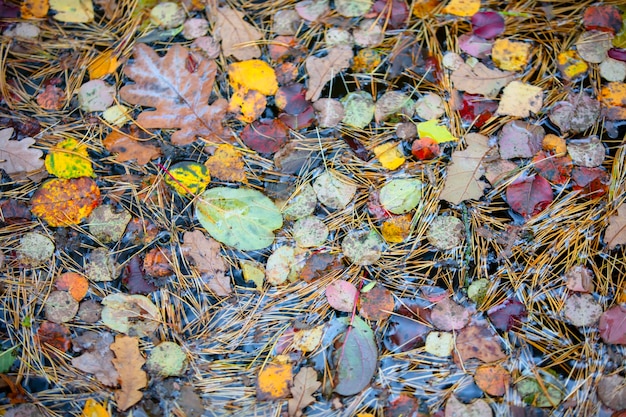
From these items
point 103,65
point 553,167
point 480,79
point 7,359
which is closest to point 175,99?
point 103,65

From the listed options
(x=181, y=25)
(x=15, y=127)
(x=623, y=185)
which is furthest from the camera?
(x=181, y=25)

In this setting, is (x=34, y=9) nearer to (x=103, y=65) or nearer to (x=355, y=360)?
(x=103, y=65)

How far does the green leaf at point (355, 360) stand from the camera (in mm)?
1668

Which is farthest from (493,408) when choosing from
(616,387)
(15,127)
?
(15,127)

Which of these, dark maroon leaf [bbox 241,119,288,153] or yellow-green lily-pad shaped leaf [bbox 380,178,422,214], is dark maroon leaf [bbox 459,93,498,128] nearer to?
yellow-green lily-pad shaped leaf [bbox 380,178,422,214]

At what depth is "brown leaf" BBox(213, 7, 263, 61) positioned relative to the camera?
2.01m

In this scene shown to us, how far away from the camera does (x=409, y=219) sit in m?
1.81

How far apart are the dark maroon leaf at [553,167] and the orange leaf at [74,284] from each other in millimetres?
1870

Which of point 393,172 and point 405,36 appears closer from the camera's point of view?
point 393,172

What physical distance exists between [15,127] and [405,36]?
1.75 m

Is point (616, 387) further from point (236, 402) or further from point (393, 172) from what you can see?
point (236, 402)

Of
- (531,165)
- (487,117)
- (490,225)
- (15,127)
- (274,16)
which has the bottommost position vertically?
(490,225)

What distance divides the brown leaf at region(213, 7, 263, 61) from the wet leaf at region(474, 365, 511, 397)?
5.23ft

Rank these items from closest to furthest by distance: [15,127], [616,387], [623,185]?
[616,387] < [623,185] < [15,127]
